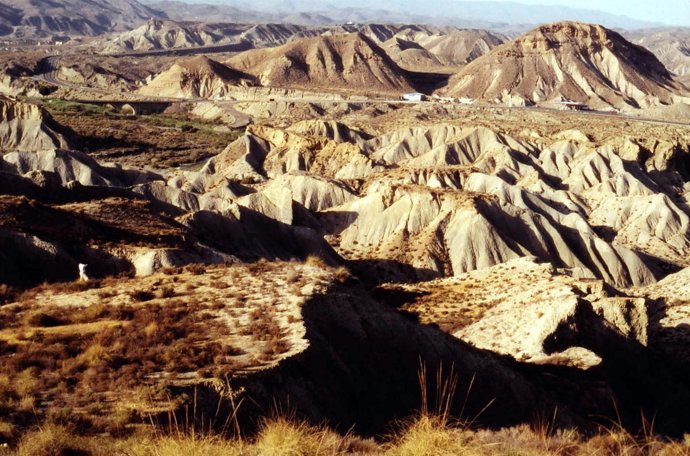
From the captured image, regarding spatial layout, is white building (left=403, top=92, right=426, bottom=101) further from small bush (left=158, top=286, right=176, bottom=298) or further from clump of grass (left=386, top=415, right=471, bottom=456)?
clump of grass (left=386, top=415, right=471, bottom=456)

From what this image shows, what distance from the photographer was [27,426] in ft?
29.6

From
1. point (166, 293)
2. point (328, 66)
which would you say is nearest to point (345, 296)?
point (166, 293)

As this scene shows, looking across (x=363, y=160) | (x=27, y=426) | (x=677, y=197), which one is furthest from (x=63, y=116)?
(x=27, y=426)

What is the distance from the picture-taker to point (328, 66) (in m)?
158

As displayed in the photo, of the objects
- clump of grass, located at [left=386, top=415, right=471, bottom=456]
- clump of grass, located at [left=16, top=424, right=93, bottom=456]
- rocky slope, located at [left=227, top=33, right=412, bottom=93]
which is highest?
rocky slope, located at [left=227, top=33, right=412, bottom=93]

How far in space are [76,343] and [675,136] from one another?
98.9 meters

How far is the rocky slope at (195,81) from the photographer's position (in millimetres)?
143250

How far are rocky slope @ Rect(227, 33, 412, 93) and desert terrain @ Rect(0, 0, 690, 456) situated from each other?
61.4 m

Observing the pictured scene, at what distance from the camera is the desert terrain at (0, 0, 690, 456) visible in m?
10.0

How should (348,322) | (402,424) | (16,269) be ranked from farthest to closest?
(16,269) → (348,322) → (402,424)

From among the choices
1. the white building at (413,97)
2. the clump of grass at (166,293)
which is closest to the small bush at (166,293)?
the clump of grass at (166,293)

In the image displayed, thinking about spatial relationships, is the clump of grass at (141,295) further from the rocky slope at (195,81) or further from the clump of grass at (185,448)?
the rocky slope at (195,81)

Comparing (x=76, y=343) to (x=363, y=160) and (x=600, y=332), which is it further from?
(x=363, y=160)

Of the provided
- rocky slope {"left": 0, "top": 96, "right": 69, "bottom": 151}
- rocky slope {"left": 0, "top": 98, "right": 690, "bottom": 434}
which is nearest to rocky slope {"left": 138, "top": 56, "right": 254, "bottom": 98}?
rocky slope {"left": 0, "top": 96, "right": 69, "bottom": 151}
